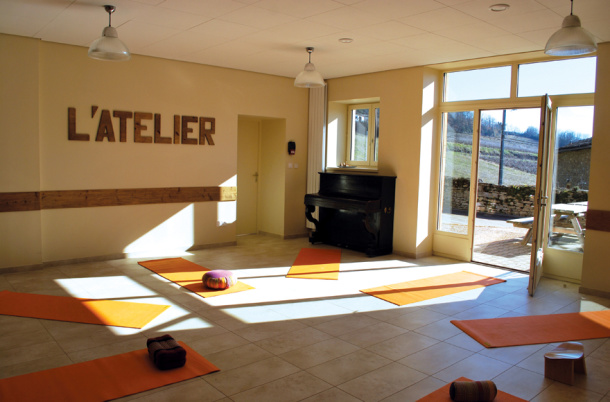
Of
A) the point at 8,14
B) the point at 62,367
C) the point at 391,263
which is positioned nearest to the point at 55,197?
the point at 8,14

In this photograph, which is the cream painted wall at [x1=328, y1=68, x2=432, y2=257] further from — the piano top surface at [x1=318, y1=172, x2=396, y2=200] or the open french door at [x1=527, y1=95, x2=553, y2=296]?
the open french door at [x1=527, y1=95, x2=553, y2=296]

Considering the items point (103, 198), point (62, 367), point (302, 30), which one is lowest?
point (62, 367)

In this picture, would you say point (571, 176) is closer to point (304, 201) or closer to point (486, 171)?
point (486, 171)

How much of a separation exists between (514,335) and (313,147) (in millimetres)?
5326

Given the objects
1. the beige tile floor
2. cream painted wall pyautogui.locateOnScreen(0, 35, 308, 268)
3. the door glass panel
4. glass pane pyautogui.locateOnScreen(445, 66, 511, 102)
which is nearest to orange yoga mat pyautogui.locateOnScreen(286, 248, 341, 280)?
the beige tile floor

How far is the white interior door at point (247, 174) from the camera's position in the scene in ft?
28.9

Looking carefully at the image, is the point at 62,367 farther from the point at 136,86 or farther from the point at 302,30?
the point at 136,86

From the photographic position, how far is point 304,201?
831cm

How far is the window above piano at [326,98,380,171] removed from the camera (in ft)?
27.0

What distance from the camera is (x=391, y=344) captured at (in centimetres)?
395

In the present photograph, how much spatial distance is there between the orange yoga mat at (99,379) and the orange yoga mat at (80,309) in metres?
0.79

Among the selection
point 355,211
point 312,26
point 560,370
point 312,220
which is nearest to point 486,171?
point 355,211

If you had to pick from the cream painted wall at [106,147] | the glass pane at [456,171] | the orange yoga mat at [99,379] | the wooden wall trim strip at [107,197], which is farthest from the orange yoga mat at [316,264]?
the orange yoga mat at [99,379]

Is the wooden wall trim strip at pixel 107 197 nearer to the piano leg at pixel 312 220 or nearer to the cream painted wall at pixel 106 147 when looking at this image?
the cream painted wall at pixel 106 147
